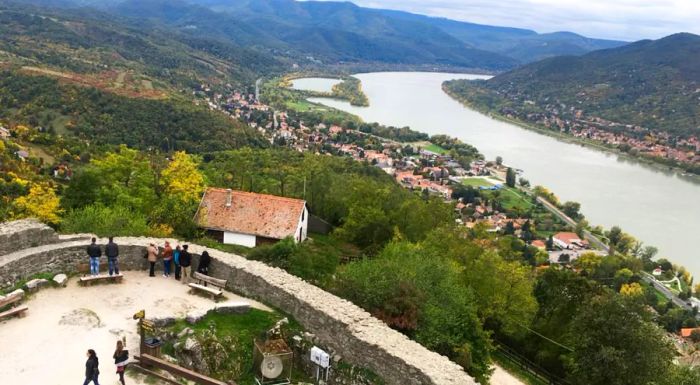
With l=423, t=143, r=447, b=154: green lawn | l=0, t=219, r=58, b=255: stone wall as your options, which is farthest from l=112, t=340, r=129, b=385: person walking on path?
l=423, t=143, r=447, b=154: green lawn

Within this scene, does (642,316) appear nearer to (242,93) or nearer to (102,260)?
(102,260)

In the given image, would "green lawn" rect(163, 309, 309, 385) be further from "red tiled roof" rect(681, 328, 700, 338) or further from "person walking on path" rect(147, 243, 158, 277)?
"red tiled roof" rect(681, 328, 700, 338)

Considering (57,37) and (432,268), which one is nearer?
(432,268)

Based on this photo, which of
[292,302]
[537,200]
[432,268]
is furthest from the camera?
[537,200]

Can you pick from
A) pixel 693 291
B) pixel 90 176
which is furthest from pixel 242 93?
pixel 90 176

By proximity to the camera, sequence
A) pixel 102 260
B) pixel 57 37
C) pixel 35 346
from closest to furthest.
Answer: pixel 35 346, pixel 102 260, pixel 57 37

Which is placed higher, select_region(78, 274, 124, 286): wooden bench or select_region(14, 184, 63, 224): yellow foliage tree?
select_region(78, 274, 124, 286): wooden bench

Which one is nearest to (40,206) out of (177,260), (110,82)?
(177,260)

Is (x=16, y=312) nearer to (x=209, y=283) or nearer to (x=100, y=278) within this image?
(x=100, y=278)
